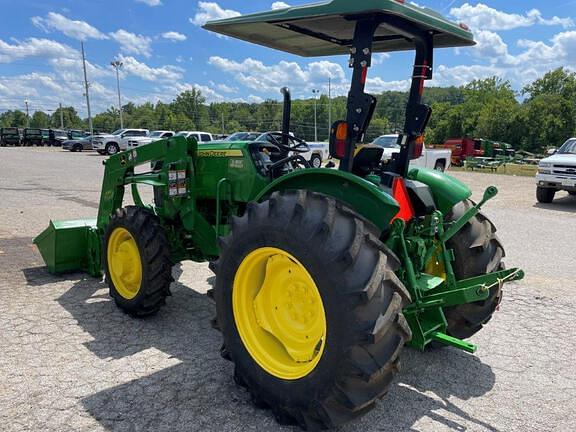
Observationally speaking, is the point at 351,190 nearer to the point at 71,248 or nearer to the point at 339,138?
the point at 339,138

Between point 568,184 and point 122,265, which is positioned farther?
point 568,184

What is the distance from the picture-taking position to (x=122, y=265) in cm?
455

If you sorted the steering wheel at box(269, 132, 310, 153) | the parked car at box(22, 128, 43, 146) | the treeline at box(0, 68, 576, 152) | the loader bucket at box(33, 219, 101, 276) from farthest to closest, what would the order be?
the parked car at box(22, 128, 43, 146)
the treeline at box(0, 68, 576, 152)
the loader bucket at box(33, 219, 101, 276)
the steering wheel at box(269, 132, 310, 153)

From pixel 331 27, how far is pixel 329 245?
1.80 m

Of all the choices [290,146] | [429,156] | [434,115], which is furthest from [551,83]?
[290,146]

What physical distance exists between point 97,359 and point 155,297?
0.79 meters

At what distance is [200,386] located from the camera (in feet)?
10.6

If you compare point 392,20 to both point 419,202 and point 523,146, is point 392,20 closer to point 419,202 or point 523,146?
point 419,202

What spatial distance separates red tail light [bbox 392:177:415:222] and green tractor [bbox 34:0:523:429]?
0.01 m

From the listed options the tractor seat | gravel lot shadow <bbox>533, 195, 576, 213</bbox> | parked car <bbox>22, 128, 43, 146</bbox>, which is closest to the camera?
the tractor seat

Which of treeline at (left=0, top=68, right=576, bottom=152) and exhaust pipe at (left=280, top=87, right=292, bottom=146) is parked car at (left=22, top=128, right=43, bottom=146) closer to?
treeline at (left=0, top=68, right=576, bottom=152)

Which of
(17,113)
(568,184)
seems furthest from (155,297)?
(17,113)

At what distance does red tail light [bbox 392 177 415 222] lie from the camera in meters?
3.28

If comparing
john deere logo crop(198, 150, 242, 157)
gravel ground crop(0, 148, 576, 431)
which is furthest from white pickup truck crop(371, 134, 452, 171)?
john deere logo crop(198, 150, 242, 157)
